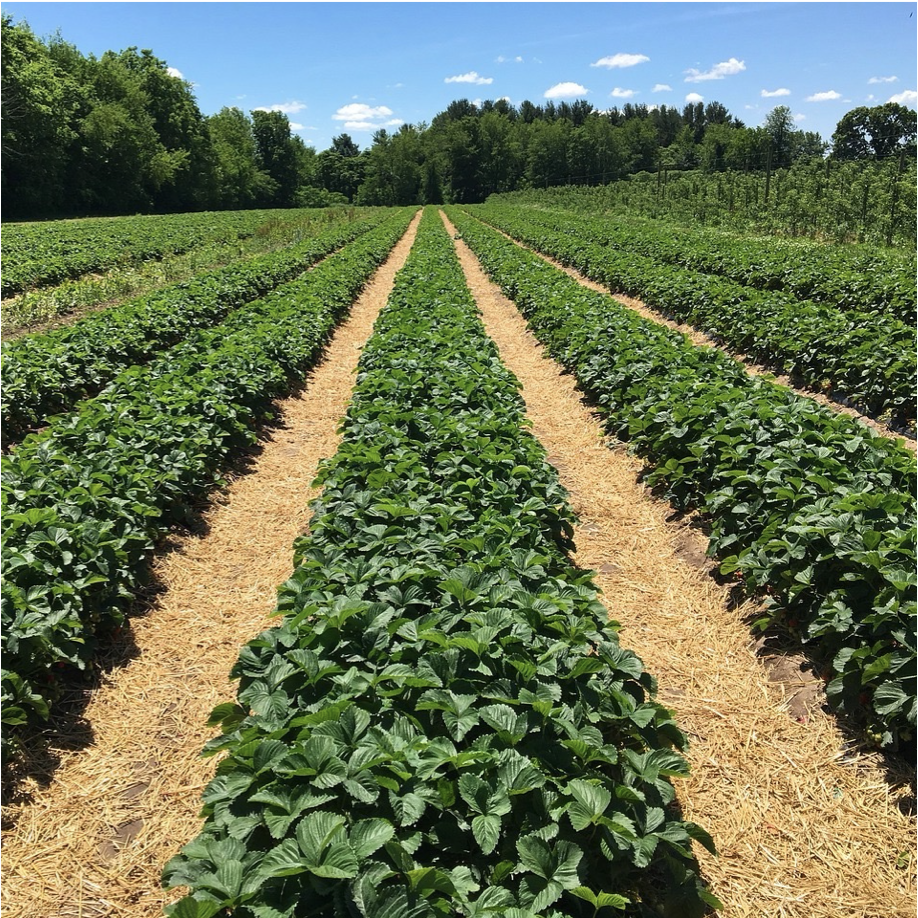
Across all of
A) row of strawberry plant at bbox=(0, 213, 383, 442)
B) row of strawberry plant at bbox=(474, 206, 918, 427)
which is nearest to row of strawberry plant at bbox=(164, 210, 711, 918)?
row of strawberry plant at bbox=(0, 213, 383, 442)

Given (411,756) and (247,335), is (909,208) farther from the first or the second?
(411,756)

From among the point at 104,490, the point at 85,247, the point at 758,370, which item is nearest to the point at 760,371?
the point at 758,370

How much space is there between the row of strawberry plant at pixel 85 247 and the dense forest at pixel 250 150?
2911 cm

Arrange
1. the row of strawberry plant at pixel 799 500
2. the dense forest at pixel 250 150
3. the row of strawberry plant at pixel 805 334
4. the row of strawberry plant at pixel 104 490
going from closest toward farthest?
the row of strawberry plant at pixel 799 500
the row of strawberry plant at pixel 104 490
the row of strawberry plant at pixel 805 334
the dense forest at pixel 250 150

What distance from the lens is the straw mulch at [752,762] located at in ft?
10.0

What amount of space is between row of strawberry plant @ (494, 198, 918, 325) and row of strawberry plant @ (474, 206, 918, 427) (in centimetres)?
99

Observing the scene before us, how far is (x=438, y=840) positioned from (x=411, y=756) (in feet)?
0.95

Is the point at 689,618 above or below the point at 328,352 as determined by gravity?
below

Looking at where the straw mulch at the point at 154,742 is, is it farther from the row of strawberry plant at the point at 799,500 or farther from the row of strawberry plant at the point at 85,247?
the row of strawberry plant at the point at 85,247

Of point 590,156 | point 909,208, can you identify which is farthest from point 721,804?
point 590,156

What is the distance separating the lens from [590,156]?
307 ft

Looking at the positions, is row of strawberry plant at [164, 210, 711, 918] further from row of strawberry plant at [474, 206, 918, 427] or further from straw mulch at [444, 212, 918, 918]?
row of strawberry plant at [474, 206, 918, 427]

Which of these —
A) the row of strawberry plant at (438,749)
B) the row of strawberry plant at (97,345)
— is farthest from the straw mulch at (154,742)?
the row of strawberry plant at (97,345)

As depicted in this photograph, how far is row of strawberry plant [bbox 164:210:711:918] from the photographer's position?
6.64 feet
